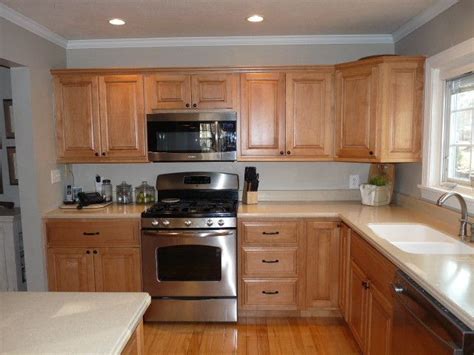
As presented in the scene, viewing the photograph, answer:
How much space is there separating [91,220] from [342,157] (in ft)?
6.96

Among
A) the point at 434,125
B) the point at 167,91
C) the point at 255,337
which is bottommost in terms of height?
the point at 255,337

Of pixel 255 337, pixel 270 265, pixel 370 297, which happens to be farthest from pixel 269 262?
pixel 370 297

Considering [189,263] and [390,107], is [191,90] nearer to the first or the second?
[189,263]

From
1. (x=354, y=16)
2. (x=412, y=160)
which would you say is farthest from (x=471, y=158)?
(x=354, y=16)

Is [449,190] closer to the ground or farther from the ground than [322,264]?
farther from the ground

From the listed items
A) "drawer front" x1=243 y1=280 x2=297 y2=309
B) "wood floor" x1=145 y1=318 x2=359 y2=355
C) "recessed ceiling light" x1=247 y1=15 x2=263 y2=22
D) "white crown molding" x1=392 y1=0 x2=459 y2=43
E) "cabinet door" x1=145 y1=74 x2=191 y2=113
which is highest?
"recessed ceiling light" x1=247 y1=15 x2=263 y2=22

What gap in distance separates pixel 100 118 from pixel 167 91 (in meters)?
0.63

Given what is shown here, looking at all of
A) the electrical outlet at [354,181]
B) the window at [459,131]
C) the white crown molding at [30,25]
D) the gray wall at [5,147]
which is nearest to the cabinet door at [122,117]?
the white crown molding at [30,25]

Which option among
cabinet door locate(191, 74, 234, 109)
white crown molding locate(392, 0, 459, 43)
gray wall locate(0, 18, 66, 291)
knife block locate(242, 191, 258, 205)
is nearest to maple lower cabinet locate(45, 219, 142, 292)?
gray wall locate(0, 18, 66, 291)

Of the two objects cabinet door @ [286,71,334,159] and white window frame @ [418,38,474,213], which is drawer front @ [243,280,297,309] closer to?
cabinet door @ [286,71,334,159]

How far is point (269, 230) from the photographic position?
291 cm

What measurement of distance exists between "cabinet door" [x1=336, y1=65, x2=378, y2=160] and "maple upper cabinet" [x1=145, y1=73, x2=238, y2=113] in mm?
903

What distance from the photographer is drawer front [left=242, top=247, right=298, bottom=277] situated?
2.93 metres

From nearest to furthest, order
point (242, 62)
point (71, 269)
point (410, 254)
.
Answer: point (410, 254) → point (71, 269) → point (242, 62)
